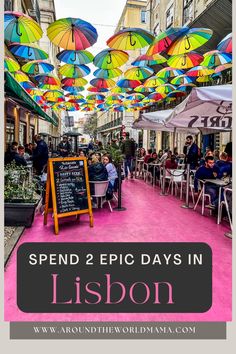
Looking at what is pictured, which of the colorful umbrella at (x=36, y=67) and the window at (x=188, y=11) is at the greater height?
the window at (x=188, y=11)

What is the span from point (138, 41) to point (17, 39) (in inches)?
116

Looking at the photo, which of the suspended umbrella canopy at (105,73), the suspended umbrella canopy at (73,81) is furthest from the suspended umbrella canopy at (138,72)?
the suspended umbrella canopy at (73,81)

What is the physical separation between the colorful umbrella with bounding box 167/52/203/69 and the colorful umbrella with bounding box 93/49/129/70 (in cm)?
157

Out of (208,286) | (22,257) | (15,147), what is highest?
(15,147)

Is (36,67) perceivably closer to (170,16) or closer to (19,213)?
(19,213)

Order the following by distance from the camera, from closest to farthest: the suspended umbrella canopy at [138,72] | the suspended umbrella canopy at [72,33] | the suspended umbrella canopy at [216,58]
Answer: the suspended umbrella canopy at [72,33], the suspended umbrella canopy at [216,58], the suspended umbrella canopy at [138,72]

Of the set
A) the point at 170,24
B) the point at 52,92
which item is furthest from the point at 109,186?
the point at 170,24

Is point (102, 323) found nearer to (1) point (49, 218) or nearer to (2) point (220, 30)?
(1) point (49, 218)

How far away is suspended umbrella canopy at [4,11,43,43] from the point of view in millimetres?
6027

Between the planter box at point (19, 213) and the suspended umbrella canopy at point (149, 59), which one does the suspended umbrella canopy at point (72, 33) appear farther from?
the planter box at point (19, 213)

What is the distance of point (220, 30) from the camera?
10.7 meters

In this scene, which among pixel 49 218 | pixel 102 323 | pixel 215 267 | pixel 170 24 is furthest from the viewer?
pixel 170 24

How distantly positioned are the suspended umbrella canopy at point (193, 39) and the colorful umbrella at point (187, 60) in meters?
1.48

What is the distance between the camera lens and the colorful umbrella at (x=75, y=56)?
8.17 meters
